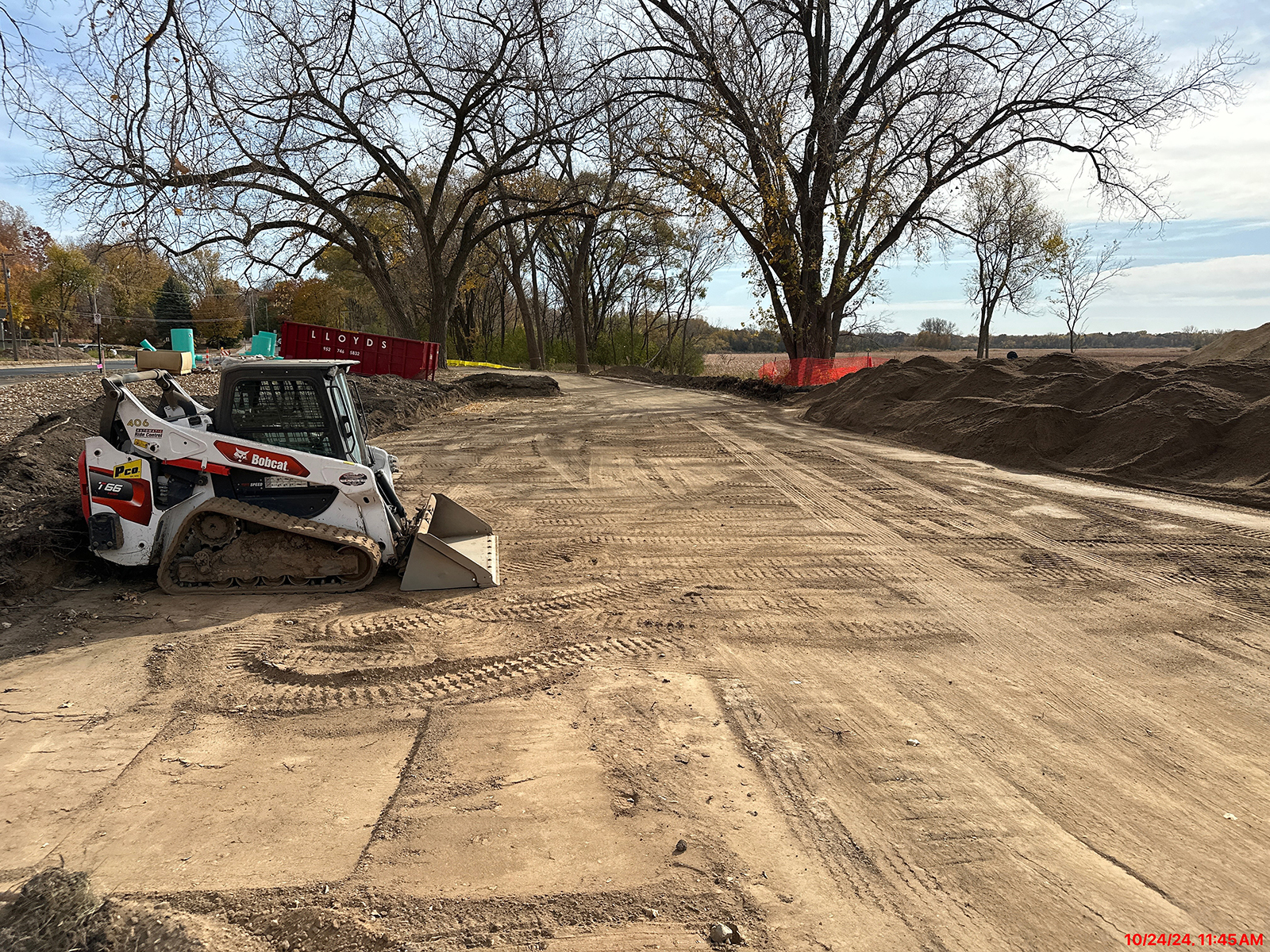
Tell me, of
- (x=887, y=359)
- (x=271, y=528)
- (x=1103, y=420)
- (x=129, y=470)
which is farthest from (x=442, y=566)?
(x=887, y=359)

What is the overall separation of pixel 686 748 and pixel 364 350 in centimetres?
2043

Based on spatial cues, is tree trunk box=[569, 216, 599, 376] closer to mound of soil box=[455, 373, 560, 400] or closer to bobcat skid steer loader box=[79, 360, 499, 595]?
mound of soil box=[455, 373, 560, 400]

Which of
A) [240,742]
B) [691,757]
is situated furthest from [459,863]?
[240,742]

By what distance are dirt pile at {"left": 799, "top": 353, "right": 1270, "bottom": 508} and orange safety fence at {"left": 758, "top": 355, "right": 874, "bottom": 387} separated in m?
7.77

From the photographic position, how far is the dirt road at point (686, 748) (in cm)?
299

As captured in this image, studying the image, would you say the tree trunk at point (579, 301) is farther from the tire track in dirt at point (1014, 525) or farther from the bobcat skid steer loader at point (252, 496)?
the bobcat skid steer loader at point (252, 496)

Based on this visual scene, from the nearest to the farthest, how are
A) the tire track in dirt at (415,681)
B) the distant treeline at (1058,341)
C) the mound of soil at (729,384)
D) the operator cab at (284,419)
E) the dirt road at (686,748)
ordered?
the dirt road at (686,748) → the tire track in dirt at (415,681) → the operator cab at (284,419) → the mound of soil at (729,384) → the distant treeline at (1058,341)

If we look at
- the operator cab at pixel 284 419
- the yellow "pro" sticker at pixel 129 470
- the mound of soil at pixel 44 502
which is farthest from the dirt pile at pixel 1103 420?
the yellow "pro" sticker at pixel 129 470

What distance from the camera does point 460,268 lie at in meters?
25.9

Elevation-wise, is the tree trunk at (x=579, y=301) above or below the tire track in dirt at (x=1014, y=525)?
above

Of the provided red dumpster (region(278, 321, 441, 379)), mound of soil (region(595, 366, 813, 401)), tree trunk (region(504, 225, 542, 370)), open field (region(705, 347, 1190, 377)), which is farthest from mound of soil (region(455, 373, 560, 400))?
tree trunk (region(504, 225, 542, 370))

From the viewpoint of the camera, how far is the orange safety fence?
24.5 metres

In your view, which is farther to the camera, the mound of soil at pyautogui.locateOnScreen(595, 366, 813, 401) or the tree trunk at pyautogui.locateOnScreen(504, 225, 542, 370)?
the tree trunk at pyautogui.locateOnScreen(504, 225, 542, 370)

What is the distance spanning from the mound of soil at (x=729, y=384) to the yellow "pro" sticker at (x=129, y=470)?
1826 centimetres
